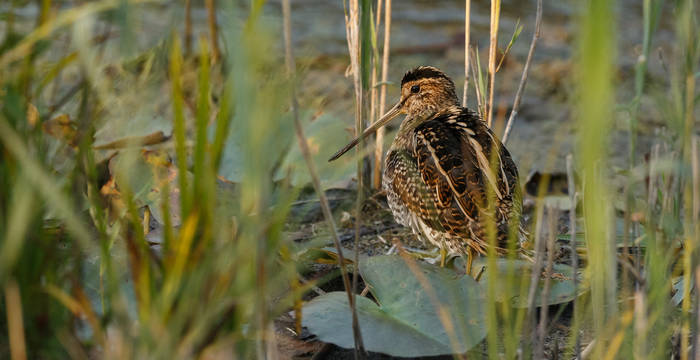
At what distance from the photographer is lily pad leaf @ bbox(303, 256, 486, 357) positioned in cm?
226

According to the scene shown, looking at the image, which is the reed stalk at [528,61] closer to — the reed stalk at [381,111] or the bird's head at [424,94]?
the bird's head at [424,94]

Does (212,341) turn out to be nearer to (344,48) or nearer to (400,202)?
(400,202)

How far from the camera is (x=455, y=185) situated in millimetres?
2900

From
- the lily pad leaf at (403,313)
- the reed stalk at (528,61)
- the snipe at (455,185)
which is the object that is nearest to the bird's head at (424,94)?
the snipe at (455,185)

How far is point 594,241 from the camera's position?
1.66 m

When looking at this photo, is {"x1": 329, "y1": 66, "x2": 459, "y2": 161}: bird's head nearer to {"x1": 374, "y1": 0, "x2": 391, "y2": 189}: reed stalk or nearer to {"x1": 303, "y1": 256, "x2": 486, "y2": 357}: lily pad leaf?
{"x1": 374, "y1": 0, "x2": 391, "y2": 189}: reed stalk

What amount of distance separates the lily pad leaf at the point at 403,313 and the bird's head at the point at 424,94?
4.08 ft

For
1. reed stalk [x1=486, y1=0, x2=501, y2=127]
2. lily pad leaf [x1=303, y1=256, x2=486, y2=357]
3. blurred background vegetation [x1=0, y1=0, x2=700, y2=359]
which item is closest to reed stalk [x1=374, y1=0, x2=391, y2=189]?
reed stalk [x1=486, y1=0, x2=501, y2=127]

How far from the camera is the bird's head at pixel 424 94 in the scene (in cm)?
377

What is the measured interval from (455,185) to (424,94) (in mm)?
983

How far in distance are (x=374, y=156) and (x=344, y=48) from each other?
2396 millimetres

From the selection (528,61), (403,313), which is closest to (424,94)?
(528,61)

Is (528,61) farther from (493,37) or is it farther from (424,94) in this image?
(424,94)

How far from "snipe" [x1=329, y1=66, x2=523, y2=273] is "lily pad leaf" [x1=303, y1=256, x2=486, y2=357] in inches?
10.2
